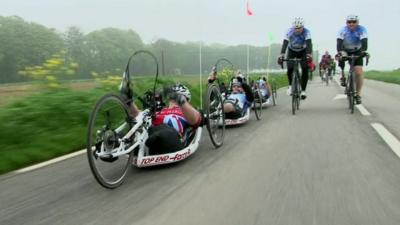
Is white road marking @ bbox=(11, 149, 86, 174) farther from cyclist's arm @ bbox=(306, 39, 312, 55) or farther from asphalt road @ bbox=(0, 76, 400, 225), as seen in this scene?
cyclist's arm @ bbox=(306, 39, 312, 55)

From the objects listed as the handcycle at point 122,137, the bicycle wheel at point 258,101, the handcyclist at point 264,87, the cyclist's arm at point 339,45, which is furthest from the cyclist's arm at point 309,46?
the handcycle at point 122,137

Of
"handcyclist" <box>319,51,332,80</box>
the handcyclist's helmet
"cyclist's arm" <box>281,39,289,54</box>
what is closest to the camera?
the handcyclist's helmet

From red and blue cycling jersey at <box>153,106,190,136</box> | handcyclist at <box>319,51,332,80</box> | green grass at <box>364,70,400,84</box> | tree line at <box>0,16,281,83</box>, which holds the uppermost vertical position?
tree line at <box>0,16,281,83</box>

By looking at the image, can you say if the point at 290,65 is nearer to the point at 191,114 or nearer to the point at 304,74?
the point at 304,74

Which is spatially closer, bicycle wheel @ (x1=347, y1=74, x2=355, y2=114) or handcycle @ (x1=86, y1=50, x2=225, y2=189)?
handcycle @ (x1=86, y1=50, x2=225, y2=189)

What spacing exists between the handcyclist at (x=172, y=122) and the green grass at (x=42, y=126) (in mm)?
464

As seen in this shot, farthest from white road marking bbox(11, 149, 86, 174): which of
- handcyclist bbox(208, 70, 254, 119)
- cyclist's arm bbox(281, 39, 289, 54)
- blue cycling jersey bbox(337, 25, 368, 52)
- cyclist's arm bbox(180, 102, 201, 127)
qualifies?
blue cycling jersey bbox(337, 25, 368, 52)

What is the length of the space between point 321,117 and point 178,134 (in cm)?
548

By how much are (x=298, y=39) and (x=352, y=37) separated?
127cm

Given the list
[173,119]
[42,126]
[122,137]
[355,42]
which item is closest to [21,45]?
[42,126]

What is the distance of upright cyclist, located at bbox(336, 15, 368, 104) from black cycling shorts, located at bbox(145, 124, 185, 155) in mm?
7071

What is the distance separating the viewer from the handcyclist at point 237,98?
9.12 m

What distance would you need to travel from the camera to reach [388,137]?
739 cm

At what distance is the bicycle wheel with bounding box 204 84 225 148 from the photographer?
271 inches
